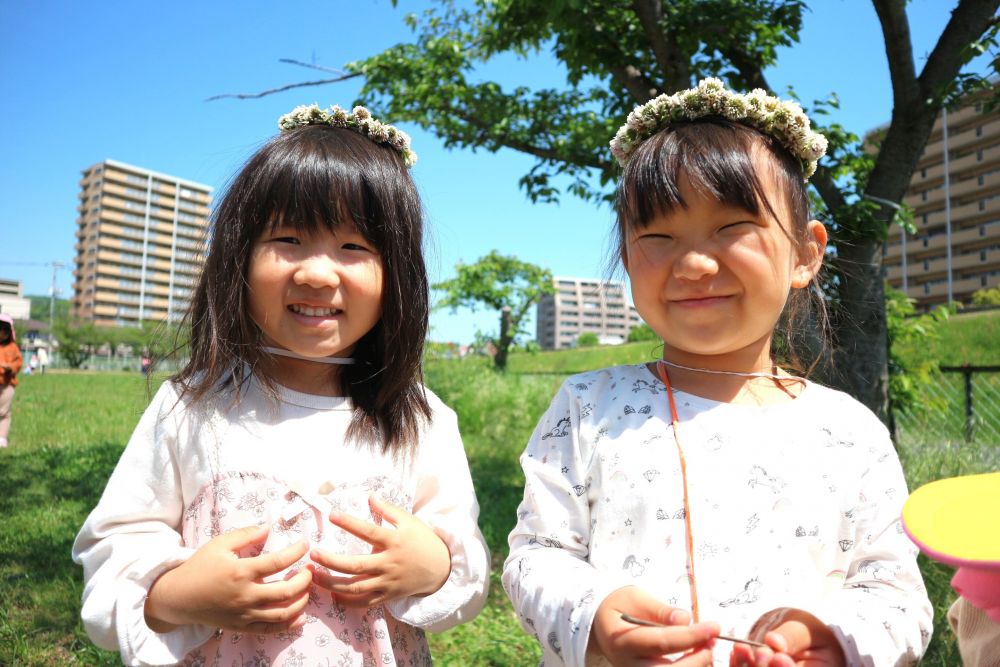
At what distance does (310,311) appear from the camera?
1.34m

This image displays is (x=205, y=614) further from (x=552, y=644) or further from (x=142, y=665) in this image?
(x=552, y=644)

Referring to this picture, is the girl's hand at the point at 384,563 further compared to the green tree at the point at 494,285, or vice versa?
the green tree at the point at 494,285

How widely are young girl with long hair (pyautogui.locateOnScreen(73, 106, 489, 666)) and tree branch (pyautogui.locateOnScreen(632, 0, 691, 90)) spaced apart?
2.52 metres

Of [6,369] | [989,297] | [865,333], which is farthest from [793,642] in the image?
[989,297]

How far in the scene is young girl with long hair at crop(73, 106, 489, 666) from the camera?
3.85ft

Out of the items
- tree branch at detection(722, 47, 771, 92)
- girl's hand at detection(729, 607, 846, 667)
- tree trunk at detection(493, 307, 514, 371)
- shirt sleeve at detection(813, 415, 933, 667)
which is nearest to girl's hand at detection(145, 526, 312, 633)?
girl's hand at detection(729, 607, 846, 667)

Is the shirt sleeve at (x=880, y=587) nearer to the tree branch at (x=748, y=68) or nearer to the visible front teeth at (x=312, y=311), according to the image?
the visible front teeth at (x=312, y=311)

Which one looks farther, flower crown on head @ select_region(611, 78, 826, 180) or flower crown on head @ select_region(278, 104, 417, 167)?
flower crown on head @ select_region(278, 104, 417, 167)

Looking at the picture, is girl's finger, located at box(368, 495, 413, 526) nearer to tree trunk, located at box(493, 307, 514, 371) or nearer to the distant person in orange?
the distant person in orange

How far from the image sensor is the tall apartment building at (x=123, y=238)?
3250 inches

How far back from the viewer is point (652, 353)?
172 centimetres

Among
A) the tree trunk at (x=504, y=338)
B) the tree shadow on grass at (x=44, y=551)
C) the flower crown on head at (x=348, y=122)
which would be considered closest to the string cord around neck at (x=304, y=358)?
the flower crown on head at (x=348, y=122)

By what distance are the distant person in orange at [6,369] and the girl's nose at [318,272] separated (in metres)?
7.11

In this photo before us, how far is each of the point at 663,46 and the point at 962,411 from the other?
531cm
